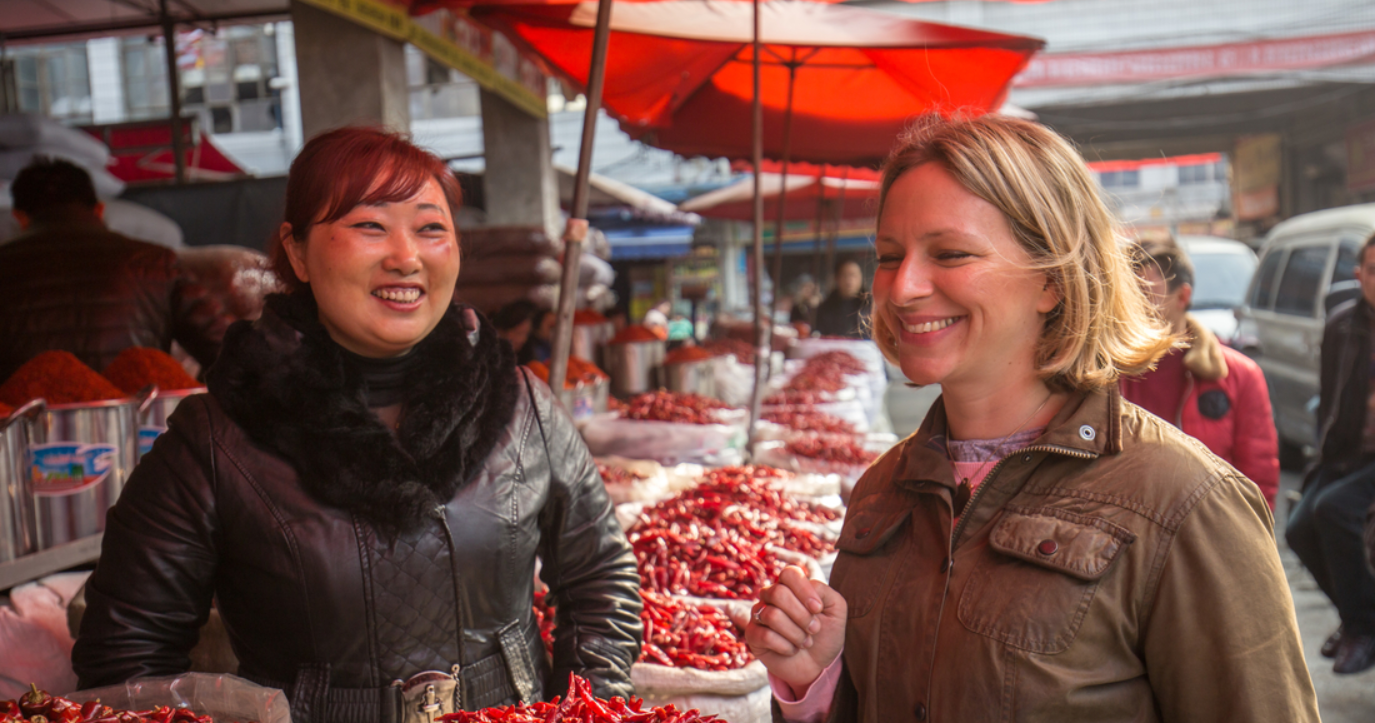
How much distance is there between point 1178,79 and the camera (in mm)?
15250

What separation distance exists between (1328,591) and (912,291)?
419cm

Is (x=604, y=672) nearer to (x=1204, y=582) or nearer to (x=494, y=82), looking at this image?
(x=1204, y=582)

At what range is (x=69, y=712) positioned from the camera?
4.55ft

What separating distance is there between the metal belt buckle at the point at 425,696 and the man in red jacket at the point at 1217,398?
295 cm

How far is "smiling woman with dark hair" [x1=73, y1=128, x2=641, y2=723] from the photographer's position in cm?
160

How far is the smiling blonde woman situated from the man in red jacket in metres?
2.36

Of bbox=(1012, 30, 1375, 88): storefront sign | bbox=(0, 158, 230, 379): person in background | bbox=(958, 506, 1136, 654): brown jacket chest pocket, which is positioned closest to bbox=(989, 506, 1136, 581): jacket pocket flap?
bbox=(958, 506, 1136, 654): brown jacket chest pocket

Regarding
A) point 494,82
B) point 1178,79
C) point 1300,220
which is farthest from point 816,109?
point 1178,79

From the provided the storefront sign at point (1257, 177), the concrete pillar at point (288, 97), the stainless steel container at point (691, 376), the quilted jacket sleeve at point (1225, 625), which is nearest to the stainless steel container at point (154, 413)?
the quilted jacket sleeve at point (1225, 625)

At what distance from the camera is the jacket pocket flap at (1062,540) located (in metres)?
1.19

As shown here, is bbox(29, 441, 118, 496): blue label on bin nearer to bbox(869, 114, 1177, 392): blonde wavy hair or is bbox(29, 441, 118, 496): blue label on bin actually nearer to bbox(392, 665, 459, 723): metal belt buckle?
bbox(392, 665, 459, 723): metal belt buckle

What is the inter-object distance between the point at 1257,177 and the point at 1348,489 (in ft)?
65.6

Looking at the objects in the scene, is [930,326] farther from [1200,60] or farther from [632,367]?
[1200,60]

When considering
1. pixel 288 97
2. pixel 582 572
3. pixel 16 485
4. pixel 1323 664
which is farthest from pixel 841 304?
pixel 288 97
